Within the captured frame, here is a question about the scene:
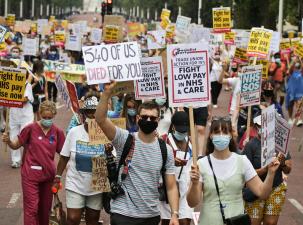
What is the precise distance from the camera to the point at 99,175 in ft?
28.7

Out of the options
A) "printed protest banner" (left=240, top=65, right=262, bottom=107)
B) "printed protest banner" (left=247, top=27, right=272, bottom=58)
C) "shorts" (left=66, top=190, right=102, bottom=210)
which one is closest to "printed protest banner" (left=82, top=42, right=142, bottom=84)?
"shorts" (left=66, top=190, right=102, bottom=210)

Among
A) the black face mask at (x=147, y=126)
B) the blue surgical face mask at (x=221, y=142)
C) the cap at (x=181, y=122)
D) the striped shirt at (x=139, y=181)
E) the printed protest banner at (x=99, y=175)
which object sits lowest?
the printed protest banner at (x=99, y=175)

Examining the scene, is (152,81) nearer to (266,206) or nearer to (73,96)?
(73,96)

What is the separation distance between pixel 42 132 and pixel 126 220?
2687 mm

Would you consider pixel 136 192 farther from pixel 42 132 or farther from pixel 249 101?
pixel 249 101

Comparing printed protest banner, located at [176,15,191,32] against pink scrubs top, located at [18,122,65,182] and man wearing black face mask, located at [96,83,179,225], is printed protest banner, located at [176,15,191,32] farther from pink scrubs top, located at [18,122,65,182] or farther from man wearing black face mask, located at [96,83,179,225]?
man wearing black face mask, located at [96,83,179,225]

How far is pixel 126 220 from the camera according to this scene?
7.06m

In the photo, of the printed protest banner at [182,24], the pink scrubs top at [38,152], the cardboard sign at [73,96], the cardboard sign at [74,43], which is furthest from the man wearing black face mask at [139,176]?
the cardboard sign at [74,43]

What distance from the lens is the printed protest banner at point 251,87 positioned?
1192cm

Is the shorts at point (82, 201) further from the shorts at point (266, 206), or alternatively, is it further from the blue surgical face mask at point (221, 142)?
the blue surgical face mask at point (221, 142)

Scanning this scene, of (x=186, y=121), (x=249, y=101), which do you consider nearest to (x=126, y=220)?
(x=186, y=121)

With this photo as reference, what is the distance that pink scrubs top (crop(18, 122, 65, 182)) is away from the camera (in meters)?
9.42

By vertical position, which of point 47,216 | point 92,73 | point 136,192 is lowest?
point 47,216

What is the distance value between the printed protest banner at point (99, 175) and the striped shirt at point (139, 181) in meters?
1.61
